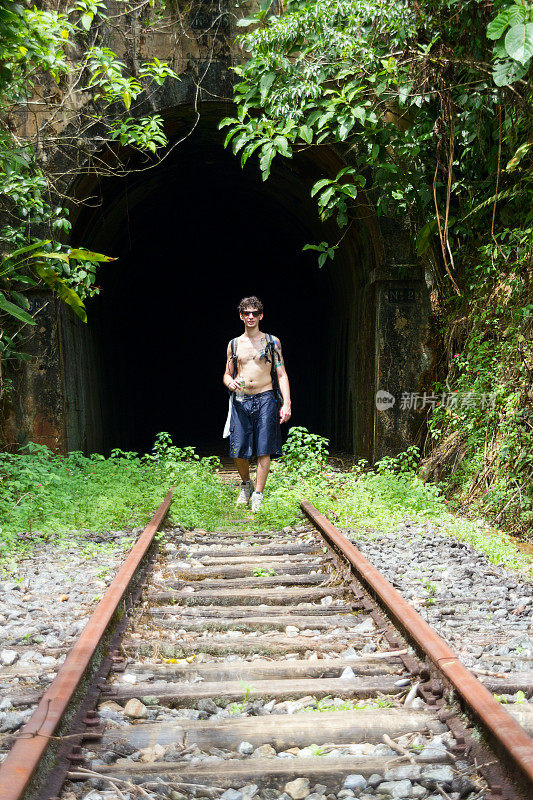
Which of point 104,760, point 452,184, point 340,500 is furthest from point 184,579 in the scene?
point 452,184

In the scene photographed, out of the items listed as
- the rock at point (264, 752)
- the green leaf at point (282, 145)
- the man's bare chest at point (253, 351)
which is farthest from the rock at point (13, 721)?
the green leaf at point (282, 145)

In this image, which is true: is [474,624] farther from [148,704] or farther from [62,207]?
[62,207]

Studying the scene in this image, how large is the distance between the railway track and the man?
2731 millimetres

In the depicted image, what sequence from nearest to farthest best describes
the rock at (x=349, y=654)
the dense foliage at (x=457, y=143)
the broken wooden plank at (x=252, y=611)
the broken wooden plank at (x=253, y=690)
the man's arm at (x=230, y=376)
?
1. the broken wooden plank at (x=253, y=690)
2. the rock at (x=349, y=654)
3. the broken wooden plank at (x=252, y=611)
4. the dense foliage at (x=457, y=143)
5. the man's arm at (x=230, y=376)

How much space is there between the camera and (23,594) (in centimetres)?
370

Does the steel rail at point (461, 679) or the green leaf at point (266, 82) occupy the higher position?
the green leaf at point (266, 82)

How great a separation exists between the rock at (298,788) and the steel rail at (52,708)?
2.23 feet

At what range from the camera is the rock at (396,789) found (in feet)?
5.92

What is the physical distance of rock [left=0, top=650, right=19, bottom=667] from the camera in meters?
2.72

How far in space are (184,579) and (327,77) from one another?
4902mm

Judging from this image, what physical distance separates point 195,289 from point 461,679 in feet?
57.9

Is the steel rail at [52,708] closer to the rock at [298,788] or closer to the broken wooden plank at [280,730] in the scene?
the broken wooden plank at [280,730]

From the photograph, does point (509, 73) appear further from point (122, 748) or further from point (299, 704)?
point (122, 748)

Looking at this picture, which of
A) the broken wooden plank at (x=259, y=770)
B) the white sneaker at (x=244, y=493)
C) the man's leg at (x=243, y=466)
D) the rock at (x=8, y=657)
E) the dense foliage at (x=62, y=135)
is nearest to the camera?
the broken wooden plank at (x=259, y=770)
